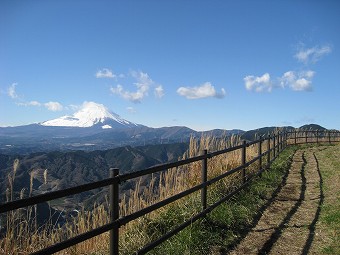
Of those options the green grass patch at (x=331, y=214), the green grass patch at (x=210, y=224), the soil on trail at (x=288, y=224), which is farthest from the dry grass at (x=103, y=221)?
the green grass patch at (x=331, y=214)

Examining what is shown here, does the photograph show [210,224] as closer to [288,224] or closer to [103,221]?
[288,224]

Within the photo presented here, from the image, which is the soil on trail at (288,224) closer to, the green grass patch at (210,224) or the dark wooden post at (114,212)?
the green grass patch at (210,224)

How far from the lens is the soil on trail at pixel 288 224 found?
21.6ft

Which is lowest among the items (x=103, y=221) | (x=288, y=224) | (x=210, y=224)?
(x=288, y=224)

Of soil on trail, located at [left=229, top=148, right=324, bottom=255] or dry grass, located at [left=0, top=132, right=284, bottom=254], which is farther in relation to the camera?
soil on trail, located at [left=229, top=148, right=324, bottom=255]

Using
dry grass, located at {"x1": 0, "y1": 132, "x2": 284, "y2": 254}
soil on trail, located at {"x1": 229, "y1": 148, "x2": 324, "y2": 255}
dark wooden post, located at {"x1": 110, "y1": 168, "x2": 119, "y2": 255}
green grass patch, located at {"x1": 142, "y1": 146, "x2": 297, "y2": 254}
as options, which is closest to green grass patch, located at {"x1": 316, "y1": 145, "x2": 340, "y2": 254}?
soil on trail, located at {"x1": 229, "y1": 148, "x2": 324, "y2": 255}

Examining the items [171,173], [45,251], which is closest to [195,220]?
[171,173]

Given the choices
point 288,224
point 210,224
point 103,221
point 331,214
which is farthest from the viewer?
point 331,214

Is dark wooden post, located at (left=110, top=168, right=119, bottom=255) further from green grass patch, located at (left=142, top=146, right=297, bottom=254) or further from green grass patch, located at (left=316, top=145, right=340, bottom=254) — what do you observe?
green grass patch, located at (left=316, top=145, right=340, bottom=254)

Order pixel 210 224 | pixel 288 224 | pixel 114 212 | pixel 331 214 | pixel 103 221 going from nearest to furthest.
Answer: pixel 114 212 → pixel 103 221 → pixel 210 224 → pixel 288 224 → pixel 331 214

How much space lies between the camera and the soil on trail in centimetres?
657

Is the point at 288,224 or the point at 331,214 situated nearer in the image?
the point at 288,224

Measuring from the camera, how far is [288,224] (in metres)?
8.02

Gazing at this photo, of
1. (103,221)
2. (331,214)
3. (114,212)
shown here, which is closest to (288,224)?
(331,214)
